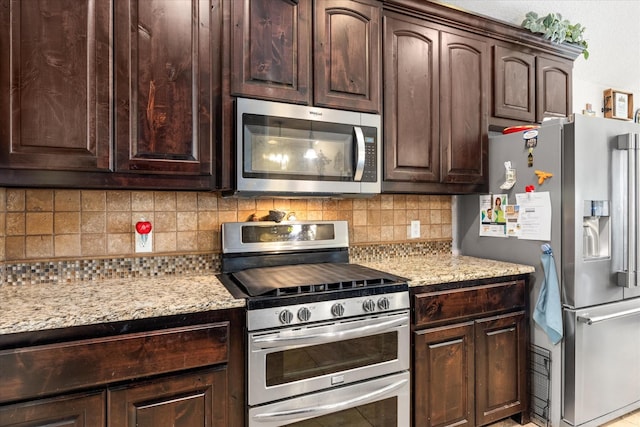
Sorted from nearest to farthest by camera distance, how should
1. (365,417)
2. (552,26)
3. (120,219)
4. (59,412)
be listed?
(59,412)
(365,417)
(120,219)
(552,26)

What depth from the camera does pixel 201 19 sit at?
63.1 inches

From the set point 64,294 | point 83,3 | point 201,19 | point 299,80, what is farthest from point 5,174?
point 299,80

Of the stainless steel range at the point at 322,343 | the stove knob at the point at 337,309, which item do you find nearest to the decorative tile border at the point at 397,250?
the stainless steel range at the point at 322,343

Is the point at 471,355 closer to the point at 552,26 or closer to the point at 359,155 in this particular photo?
the point at 359,155

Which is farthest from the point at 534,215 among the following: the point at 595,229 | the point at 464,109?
the point at 464,109

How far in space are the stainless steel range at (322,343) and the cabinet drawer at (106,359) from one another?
177mm

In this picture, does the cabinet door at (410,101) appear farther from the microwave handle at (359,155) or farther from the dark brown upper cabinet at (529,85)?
the dark brown upper cabinet at (529,85)

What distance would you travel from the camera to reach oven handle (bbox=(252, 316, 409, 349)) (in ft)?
4.69

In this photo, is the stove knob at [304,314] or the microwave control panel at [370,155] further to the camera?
the microwave control panel at [370,155]

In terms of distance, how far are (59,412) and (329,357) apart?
3.12 feet

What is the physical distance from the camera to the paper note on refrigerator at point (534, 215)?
1.99 m

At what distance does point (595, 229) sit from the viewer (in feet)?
6.56

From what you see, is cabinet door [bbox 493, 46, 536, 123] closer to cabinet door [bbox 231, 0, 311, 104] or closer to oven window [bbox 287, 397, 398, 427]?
cabinet door [bbox 231, 0, 311, 104]

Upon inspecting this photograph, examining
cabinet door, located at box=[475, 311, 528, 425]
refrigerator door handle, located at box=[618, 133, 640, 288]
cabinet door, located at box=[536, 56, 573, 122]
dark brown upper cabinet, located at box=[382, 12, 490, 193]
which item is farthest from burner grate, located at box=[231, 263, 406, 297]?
cabinet door, located at box=[536, 56, 573, 122]
